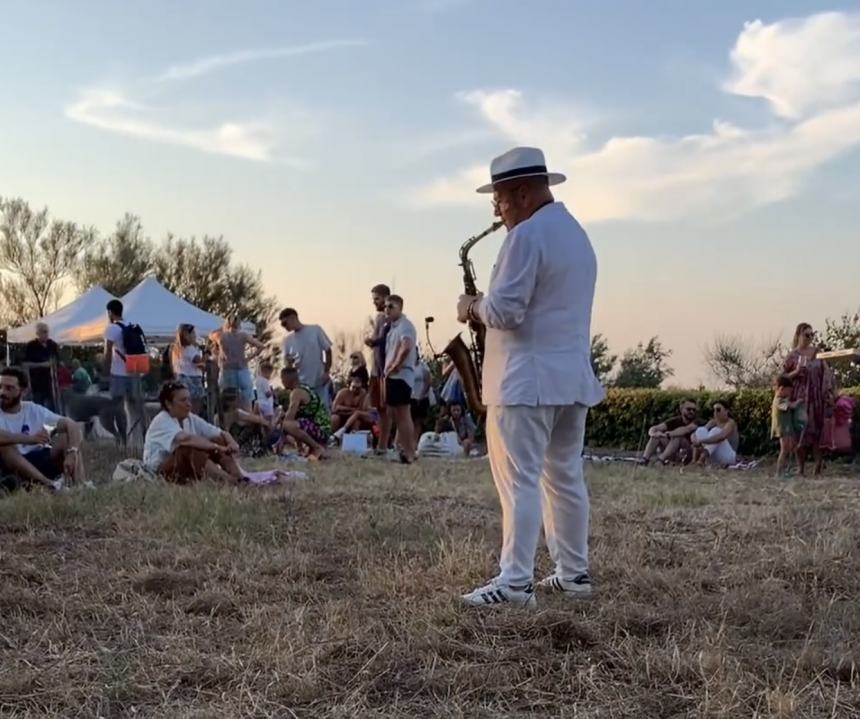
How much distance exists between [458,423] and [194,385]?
4.42 m

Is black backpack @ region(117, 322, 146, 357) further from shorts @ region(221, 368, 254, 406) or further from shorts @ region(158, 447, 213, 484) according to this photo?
shorts @ region(158, 447, 213, 484)

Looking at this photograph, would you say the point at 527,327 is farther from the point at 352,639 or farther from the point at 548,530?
the point at 352,639

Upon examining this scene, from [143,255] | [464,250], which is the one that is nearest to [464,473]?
[464,250]

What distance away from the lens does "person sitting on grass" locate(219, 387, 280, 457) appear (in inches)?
480

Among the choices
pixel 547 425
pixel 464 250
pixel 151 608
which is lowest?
pixel 151 608

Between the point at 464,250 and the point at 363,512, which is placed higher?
the point at 464,250

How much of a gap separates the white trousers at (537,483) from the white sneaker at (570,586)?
2 cm

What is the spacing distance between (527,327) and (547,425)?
1.28 ft

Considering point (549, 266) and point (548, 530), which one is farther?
point (548, 530)

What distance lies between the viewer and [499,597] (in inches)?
159

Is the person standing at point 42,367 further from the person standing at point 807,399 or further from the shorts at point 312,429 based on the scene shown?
the person standing at point 807,399

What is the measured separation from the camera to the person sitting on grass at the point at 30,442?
25.0ft

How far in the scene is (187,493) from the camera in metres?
7.01

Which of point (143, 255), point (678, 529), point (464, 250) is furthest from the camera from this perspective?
point (143, 255)
